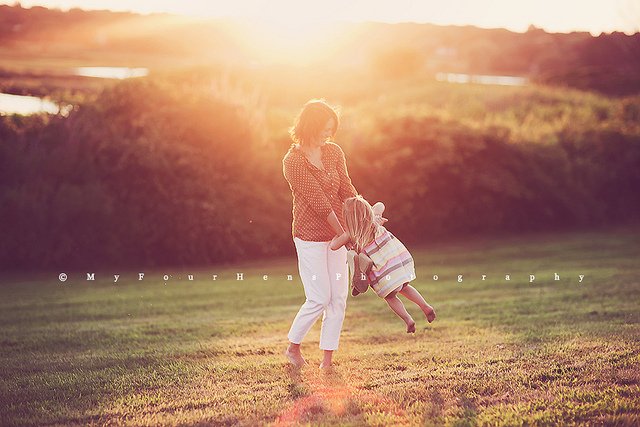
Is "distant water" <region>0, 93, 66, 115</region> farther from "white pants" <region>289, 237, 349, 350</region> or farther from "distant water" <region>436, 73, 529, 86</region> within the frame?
"distant water" <region>436, 73, 529, 86</region>

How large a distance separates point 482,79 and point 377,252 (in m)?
36.7

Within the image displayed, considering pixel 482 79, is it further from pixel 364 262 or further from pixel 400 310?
pixel 364 262

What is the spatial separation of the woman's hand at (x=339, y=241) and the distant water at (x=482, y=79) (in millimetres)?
32752

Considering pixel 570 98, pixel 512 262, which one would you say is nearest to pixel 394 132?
pixel 512 262

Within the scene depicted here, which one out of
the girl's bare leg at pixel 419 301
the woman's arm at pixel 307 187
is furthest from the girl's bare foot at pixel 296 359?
the woman's arm at pixel 307 187

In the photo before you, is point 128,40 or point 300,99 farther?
point 300,99

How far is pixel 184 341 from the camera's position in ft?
24.0

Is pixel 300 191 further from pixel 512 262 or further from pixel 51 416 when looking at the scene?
pixel 512 262

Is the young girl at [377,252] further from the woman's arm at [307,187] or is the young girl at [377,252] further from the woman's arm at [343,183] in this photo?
the woman's arm at [343,183]

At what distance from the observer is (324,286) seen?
5.83 metres

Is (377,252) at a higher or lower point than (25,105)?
lower

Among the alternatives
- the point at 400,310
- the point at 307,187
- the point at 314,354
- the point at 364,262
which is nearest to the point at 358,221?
the point at 364,262

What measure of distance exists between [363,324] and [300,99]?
20473 millimetres

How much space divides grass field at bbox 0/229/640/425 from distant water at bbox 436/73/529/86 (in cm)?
2783
